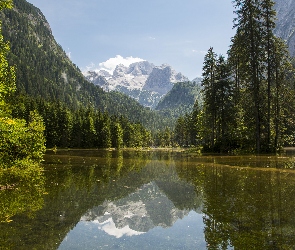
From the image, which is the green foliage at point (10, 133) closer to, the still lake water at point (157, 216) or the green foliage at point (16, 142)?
the green foliage at point (16, 142)

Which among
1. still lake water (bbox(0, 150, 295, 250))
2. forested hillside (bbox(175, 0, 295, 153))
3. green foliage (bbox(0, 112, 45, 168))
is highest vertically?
forested hillside (bbox(175, 0, 295, 153))

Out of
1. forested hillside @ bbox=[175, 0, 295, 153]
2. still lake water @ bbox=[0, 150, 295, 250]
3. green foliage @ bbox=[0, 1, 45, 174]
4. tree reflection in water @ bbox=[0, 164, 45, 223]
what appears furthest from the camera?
forested hillside @ bbox=[175, 0, 295, 153]

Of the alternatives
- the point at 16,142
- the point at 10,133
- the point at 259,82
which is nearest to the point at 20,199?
the point at 10,133

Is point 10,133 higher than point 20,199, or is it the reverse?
point 10,133

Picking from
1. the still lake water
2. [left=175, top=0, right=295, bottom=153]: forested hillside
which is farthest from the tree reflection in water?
[left=175, top=0, right=295, bottom=153]: forested hillside

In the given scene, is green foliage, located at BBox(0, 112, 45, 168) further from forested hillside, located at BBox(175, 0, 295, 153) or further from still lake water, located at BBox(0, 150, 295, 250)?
forested hillside, located at BBox(175, 0, 295, 153)

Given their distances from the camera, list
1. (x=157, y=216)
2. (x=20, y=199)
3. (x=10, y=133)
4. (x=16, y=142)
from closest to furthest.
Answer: (x=157, y=216)
(x=20, y=199)
(x=10, y=133)
(x=16, y=142)

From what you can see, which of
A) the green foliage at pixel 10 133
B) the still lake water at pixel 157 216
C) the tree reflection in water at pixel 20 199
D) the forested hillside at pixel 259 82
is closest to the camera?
the still lake water at pixel 157 216

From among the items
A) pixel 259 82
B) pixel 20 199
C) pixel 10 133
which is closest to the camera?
pixel 20 199

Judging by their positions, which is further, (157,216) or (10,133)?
(10,133)

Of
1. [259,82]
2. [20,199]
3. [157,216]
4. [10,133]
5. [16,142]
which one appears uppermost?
[259,82]

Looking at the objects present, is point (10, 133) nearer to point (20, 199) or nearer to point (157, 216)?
point (20, 199)

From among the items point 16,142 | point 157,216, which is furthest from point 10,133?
point 157,216

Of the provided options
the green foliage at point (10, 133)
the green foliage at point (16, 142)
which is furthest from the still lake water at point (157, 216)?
the green foliage at point (10, 133)
